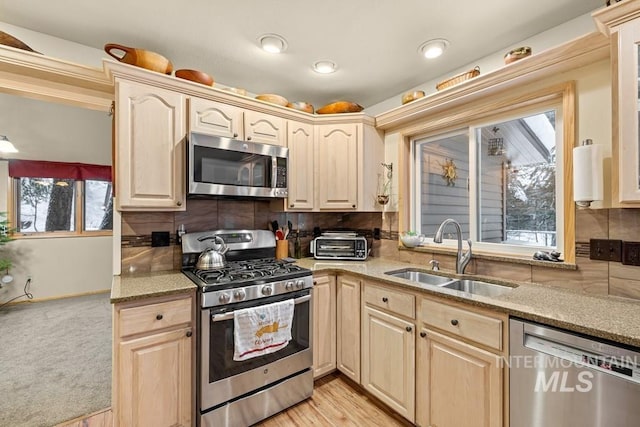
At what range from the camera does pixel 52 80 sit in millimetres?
1848

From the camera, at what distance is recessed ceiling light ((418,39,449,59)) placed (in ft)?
6.43

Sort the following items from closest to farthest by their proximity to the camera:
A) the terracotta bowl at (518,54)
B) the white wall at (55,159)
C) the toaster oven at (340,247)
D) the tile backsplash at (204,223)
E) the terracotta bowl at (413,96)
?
the terracotta bowl at (518,54)
the tile backsplash at (204,223)
the terracotta bowl at (413,96)
the toaster oven at (340,247)
the white wall at (55,159)

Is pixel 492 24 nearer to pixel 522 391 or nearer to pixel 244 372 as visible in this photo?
Answer: pixel 522 391

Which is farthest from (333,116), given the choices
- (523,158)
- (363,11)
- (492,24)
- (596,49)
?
(596,49)

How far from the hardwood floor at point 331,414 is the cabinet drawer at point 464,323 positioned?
784mm

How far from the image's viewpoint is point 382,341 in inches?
77.8

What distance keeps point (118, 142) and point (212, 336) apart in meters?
1.34

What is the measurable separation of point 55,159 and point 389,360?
18.8 ft

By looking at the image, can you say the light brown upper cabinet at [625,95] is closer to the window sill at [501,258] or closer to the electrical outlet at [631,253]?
the electrical outlet at [631,253]

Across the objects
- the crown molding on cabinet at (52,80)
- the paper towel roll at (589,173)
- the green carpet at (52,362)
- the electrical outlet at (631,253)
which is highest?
the crown molding on cabinet at (52,80)

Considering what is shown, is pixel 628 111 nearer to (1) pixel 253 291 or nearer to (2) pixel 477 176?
(2) pixel 477 176

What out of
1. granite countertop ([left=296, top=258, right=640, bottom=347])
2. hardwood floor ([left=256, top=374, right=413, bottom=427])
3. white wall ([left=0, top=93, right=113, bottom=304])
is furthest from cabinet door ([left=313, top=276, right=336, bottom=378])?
white wall ([left=0, top=93, right=113, bottom=304])

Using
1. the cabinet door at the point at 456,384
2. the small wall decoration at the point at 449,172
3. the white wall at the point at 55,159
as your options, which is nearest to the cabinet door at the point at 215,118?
the small wall decoration at the point at 449,172

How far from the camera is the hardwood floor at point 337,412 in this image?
1.88 metres
